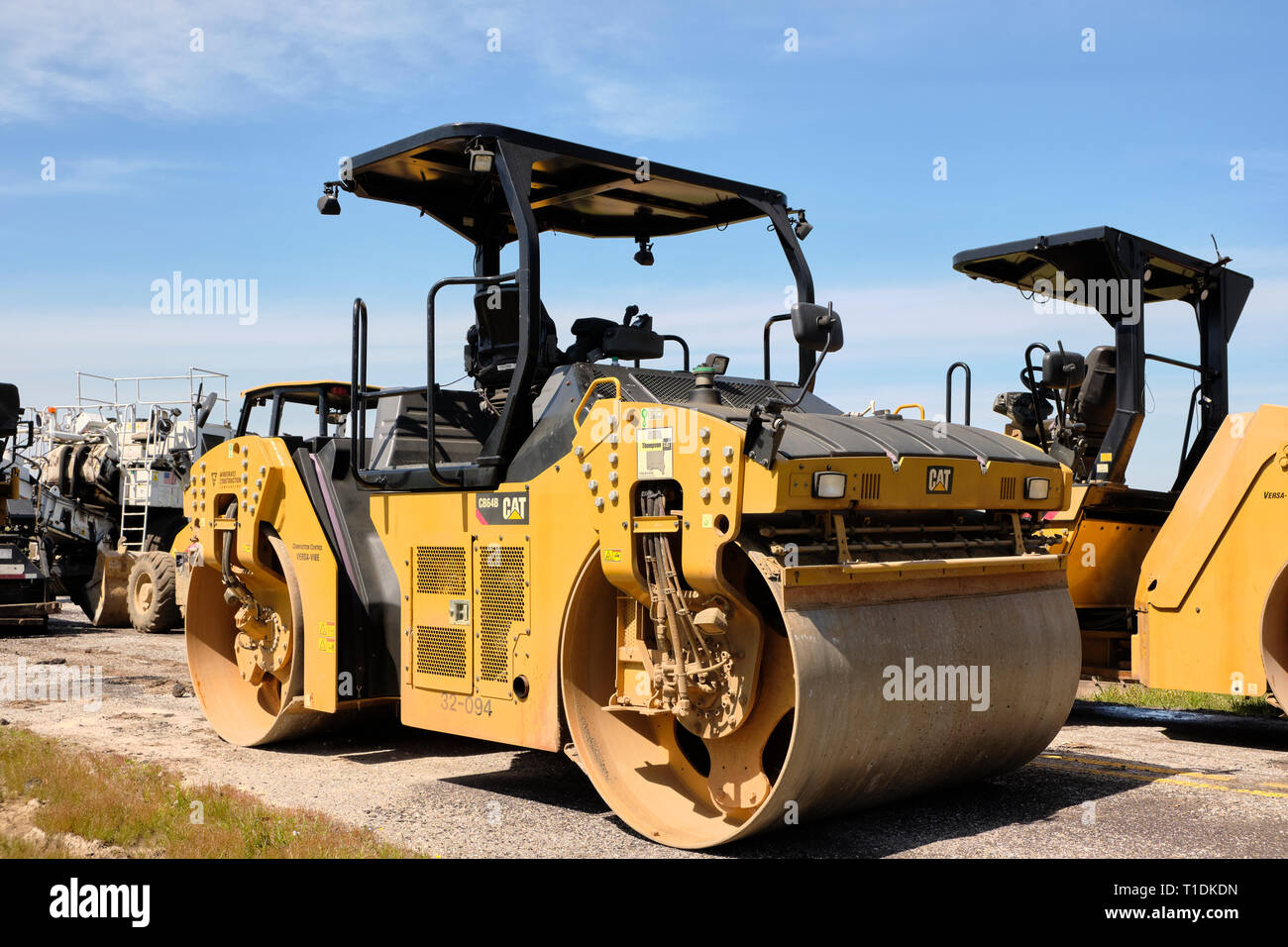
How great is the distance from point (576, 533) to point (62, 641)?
498 inches

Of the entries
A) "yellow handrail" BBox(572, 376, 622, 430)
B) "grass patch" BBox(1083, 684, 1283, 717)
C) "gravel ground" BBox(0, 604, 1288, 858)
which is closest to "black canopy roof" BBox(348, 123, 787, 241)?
"yellow handrail" BBox(572, 376, 622, 430)

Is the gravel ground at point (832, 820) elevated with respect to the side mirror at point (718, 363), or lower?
lower

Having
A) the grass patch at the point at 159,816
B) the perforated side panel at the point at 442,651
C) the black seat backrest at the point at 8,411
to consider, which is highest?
the black seat backrest at the point at 8,411

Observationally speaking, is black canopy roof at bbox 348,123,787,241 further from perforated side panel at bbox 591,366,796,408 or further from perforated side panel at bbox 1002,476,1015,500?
perforated side panel at bbox 1002,476,1015,500

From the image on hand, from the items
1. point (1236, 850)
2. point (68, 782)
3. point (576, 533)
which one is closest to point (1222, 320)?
point (1236, 850)

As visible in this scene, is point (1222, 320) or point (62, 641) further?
point (62, 641)

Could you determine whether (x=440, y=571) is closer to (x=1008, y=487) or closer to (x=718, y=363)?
(x=718, y=363)

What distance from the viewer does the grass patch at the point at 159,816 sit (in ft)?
18.1

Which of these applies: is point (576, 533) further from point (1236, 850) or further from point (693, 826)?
point (1236, 850)

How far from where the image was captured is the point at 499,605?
6.51m

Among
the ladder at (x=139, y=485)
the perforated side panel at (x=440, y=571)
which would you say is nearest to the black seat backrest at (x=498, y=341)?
the perforated side panel at (x=440, y=571)

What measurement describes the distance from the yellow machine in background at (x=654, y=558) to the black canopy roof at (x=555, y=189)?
28mm

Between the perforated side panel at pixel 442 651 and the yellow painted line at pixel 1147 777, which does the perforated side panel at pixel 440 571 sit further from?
the yellow painted line at pixel 1147 777

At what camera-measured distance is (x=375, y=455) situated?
7.86 metres
